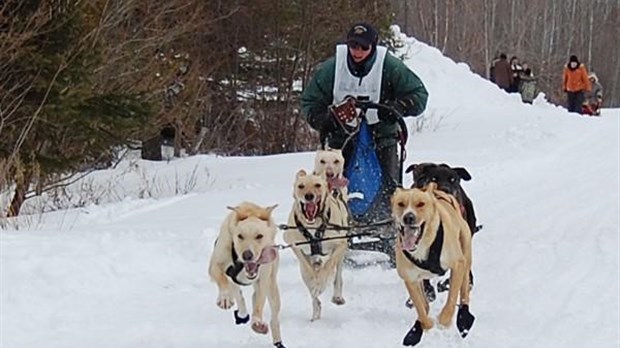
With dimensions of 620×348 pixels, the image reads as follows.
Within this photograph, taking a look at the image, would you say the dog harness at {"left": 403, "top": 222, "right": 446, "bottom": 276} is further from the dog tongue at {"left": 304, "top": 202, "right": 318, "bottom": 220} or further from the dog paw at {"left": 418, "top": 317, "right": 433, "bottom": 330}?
the dog tongue at {"left": 304, "top": 202, "right": 318, "bottom": 220}

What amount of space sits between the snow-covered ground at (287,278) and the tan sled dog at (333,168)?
0.74 m

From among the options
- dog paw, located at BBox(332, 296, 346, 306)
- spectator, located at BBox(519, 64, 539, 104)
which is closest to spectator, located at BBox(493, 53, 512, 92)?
spectator, located at BBox(519, 64, 539, 104)

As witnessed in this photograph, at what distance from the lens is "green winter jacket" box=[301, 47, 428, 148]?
6.85m

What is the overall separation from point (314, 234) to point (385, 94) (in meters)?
1.62

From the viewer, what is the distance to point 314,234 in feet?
19.0

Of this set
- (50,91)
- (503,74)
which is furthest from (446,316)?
(503,74)

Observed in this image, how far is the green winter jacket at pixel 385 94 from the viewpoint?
685 centimetres

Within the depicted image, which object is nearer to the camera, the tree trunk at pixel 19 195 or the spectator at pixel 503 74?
the tree trunk at pixel 19 195

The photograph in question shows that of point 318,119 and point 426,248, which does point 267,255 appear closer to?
point 426,248

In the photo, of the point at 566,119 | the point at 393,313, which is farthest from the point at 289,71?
the point at 393,313

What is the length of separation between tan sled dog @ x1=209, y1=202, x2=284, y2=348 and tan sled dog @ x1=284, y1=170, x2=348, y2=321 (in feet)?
2.84

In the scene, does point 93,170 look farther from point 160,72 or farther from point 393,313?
point 393,313

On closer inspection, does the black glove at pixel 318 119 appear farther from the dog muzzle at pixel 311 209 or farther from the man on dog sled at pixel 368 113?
the dog muzzle at pixel 311 209

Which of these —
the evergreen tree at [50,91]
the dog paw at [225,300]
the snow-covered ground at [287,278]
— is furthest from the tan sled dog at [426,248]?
the evergreen tree at [50,91]
